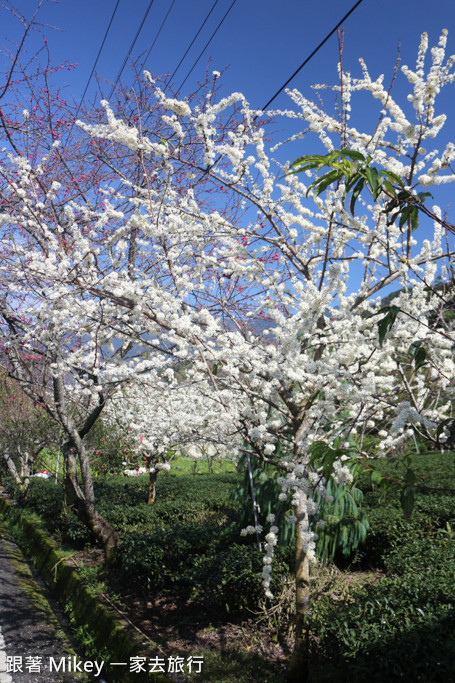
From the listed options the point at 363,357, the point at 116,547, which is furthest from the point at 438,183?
the point at 116,547

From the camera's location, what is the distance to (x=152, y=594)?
518 centimetres

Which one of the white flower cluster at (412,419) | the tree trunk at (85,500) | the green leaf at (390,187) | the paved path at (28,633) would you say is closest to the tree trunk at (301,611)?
the white flower cluster at (412,419)

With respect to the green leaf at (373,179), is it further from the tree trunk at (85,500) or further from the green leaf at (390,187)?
the tree trunk at (85,500)

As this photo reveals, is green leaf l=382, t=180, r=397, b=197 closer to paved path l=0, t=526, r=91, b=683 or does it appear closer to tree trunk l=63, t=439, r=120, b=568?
paved path l=0, t=526, r=91, b=683

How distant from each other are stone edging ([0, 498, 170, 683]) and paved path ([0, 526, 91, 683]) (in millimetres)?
219

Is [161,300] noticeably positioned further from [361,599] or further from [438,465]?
[438,465]

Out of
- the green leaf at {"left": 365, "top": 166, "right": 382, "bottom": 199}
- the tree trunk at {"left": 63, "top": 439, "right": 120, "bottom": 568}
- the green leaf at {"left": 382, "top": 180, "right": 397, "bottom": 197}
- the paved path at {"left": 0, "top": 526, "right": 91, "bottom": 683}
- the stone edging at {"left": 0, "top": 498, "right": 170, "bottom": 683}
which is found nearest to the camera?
the green leaf at {"left": 365, "top": 166, "right": 382, "bottom": 199}

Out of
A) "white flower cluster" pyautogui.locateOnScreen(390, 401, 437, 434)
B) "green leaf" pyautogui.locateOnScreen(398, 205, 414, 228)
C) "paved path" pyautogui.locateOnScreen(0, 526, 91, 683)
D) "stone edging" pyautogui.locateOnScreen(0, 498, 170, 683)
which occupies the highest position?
"green leaf" pyautogui.locateOnScreen(398, 205, 414, 228)

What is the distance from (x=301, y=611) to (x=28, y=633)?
3.42 metres

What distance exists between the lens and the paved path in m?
4.03

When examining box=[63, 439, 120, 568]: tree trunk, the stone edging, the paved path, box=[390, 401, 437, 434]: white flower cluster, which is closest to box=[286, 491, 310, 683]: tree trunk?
the stone edging

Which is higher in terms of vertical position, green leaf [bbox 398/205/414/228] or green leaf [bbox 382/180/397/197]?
green leaf [bbox 382/180/397/197]

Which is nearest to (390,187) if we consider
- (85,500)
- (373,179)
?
(373,179)

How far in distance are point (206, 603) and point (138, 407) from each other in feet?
28.3
